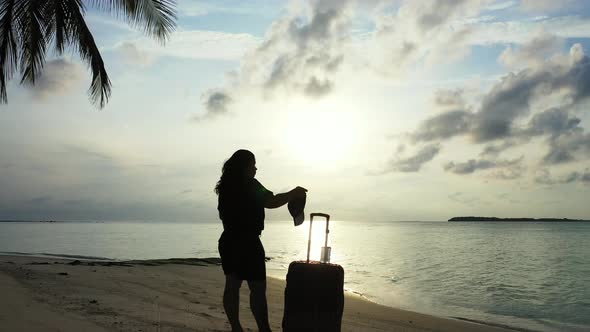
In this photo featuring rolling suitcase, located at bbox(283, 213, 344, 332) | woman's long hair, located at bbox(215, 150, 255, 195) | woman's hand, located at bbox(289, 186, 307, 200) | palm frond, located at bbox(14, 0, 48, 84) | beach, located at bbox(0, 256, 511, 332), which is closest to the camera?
woman's hand, located at bbox(289, 186, 307, 200)

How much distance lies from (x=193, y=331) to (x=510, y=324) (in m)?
8.36

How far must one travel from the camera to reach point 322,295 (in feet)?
13.5

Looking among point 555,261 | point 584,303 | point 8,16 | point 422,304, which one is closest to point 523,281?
point 584,303

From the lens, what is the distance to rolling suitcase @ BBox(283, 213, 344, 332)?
4102mm

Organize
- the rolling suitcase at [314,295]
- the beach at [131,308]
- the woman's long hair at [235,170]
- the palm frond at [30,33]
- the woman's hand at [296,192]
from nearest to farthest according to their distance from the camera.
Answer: the woman's hand at [296,192], the rolling suitcase at [314,295], the woman's long hair at [235,170], the beach at [131,308], the palm frond at [30,33]

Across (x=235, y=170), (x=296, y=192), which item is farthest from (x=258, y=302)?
(x=235, y=170)

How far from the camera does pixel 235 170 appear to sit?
4242 millimetres

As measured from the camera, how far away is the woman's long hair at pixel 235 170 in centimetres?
422

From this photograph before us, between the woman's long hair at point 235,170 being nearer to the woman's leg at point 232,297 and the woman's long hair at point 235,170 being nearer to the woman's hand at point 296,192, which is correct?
the woman's hand at point 296,192

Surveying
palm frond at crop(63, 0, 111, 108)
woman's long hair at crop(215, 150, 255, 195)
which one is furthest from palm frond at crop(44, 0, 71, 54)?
woman's long hair at crop(215, 150, 255, 195)

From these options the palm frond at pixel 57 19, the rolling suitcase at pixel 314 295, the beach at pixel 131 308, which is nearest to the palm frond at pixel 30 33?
the palm frond at pixel 57 19

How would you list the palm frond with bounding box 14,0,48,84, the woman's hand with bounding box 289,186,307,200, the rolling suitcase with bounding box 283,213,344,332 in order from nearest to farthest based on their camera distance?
the woman's hand with bounding box 289,186,307,200
the rolling suitcase with bounding box 283,213,344,332
the palm frond with bounding box 14,0,48,84

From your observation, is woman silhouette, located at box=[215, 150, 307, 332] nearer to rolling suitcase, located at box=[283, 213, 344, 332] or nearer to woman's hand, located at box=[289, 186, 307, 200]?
woman's hand, located at box=[289, 186, 307, 200]

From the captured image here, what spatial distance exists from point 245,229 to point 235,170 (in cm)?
56
